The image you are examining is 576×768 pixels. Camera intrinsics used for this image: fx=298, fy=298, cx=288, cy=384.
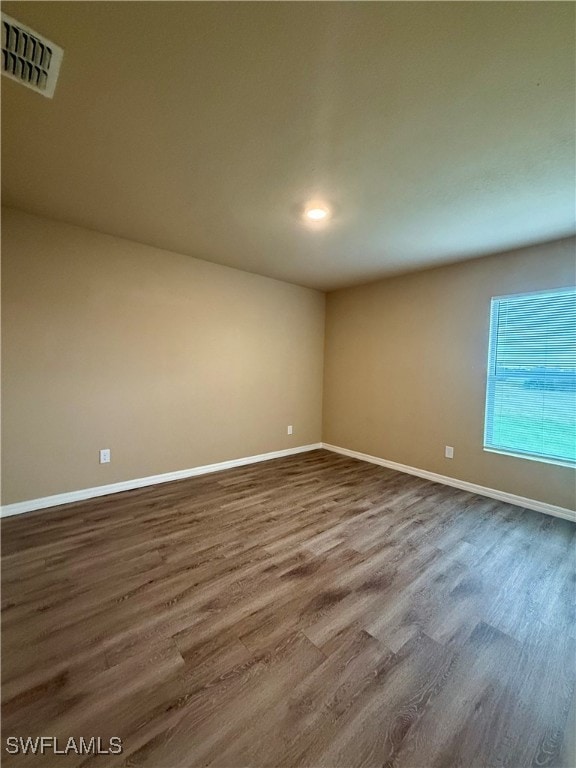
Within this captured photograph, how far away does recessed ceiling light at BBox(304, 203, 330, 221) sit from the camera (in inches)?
86.6

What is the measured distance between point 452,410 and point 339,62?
316 cm

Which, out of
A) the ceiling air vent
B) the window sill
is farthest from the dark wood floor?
the ceiling air vent

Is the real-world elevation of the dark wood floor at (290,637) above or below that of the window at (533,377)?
below

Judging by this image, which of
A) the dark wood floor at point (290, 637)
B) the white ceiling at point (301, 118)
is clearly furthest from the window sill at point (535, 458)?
the white ceiling at point (301, 118)

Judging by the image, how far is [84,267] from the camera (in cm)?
272

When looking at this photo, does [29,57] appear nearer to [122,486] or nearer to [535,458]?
[122,486]

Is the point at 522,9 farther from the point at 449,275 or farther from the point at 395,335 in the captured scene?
the point at 395,335

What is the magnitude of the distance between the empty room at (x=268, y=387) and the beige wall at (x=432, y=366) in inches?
1.2

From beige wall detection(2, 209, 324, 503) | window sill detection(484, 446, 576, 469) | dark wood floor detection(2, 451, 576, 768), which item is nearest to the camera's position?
dark wood floor detection(2, 451, 576, 768)

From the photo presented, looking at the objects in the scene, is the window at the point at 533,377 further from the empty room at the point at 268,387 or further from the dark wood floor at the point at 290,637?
the dark wood floor at the point at 290,637

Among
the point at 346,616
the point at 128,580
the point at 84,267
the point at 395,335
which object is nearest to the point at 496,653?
the point at 346,616

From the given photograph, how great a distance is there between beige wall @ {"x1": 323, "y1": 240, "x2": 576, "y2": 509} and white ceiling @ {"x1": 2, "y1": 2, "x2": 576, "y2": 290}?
23.7 inches

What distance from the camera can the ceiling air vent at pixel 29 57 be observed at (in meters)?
1.09

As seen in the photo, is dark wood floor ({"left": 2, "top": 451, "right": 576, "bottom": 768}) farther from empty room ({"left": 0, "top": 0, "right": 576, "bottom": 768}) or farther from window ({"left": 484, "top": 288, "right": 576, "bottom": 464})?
window ({"left": 484, "top": 288, "right": 576, "bottom": 464})
